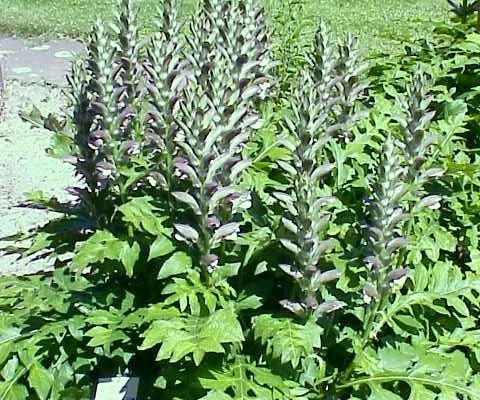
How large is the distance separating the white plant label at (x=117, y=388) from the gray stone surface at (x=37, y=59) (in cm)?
660

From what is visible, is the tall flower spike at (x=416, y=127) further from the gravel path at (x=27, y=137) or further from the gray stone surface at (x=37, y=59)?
the gray stone surface at (x=37, y=59)

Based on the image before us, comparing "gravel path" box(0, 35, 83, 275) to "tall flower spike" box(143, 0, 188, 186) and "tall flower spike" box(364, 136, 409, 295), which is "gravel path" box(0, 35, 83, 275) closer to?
"tall flower spike" box(143, 0, 188, 186)

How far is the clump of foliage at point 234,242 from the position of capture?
2.36m

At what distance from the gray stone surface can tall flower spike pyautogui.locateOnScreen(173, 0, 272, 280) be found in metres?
6.44

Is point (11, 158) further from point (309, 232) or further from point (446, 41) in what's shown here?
point (309, 232)

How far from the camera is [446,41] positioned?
4.22 meters

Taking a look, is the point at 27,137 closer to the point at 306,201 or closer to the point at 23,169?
the point at 23,169

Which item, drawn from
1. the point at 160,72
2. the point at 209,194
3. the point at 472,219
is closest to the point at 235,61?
the point at 160,72

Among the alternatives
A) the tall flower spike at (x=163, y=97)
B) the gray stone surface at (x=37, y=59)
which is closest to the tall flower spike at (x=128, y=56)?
the tall flower spike at (x=163, y=97)

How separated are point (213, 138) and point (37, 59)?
8230 mm

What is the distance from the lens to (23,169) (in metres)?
6.84

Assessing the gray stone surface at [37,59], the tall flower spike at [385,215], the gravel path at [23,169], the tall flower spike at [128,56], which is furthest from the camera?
the gray stone surface at [37,59]

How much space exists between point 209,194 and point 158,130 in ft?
1.08

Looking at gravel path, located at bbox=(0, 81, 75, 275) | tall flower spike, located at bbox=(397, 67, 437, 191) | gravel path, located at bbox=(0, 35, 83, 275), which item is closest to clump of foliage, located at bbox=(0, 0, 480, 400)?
tall flower spike, located at bbox=(397, 67, 437, 191)
